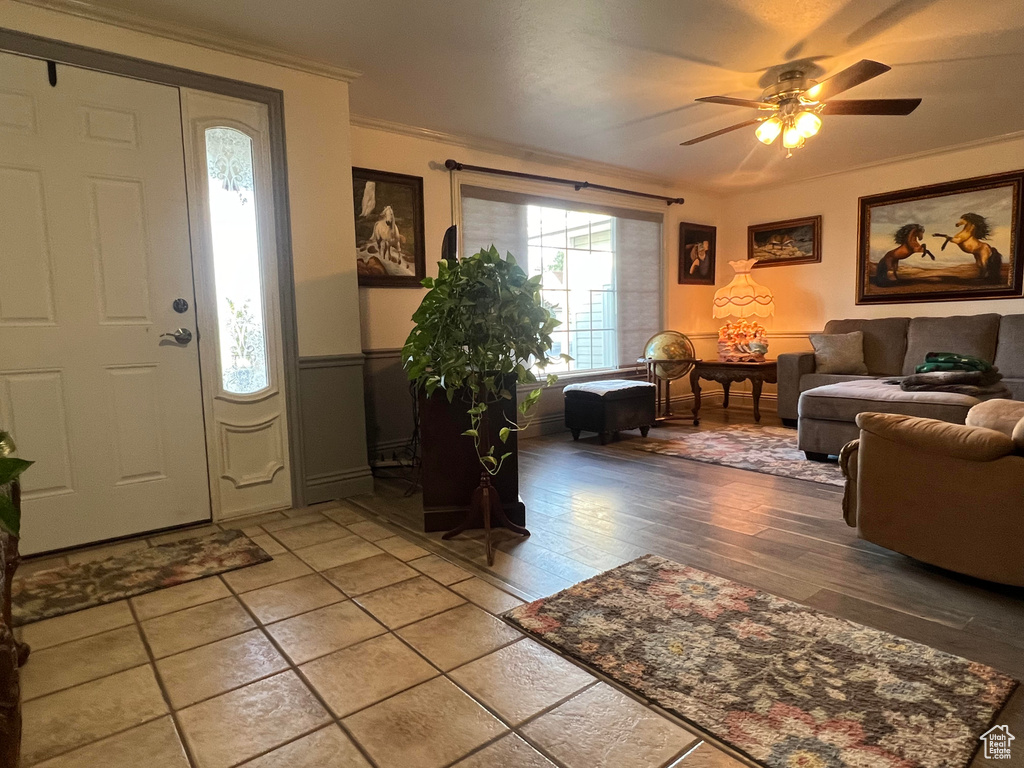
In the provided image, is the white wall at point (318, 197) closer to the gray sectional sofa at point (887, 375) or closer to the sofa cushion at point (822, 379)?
the gray sectional sofa at point (887, 375)

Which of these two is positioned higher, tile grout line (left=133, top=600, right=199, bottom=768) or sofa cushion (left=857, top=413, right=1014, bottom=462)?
sofa cushion (left=857, top=413, right=1014, bottom=462)

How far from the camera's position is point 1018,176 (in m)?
4.52

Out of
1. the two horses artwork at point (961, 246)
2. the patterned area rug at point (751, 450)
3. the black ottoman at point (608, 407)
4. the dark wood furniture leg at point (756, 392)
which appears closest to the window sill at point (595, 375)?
the black ottoman at point (608, 407)

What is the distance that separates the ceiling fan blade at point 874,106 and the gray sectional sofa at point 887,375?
1652 millimetres

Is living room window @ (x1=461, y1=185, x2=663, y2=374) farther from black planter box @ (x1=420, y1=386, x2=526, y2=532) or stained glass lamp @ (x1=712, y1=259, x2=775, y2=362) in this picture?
black planter box @ (x1=420, y1=386, x2=526, y2=532)

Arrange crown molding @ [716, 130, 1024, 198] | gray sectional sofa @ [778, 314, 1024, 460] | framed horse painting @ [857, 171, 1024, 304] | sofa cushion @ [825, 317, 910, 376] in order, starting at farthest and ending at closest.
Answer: sofa cushion @ [825, 317, 910, 376] < framed horse painting @ [857, 171, 1024, 304] < crown molding @ [716, 130, 1024, 198] < gray sectional sofa @ [778, 314, 1024, 460]

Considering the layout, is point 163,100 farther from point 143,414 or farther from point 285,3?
point 143,414

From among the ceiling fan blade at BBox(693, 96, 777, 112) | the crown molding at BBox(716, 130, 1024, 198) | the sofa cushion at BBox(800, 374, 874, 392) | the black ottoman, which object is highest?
the crown molding at BBox(716, 130, 1024, 198)

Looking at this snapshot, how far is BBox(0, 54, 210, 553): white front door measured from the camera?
7.84ft

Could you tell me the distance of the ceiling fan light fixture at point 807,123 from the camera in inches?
125

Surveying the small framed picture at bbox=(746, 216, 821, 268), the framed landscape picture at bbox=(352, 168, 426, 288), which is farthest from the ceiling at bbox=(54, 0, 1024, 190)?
the small framed picture at bbox=(746, 216, 821, 268)

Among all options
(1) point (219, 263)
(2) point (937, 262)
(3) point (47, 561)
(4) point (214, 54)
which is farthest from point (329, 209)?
(2) point (937, 262)

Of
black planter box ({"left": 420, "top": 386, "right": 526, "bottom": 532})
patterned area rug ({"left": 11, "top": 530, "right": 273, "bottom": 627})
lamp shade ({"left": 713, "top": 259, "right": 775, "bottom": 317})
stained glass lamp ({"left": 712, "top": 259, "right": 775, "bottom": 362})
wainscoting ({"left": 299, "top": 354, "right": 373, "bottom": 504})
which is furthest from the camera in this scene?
lamp shade ({"left": 713, "top": 259, "right": 775, "bottom": 317})

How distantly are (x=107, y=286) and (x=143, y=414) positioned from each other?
0.60 m
